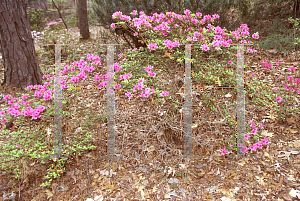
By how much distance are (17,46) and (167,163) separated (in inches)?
121

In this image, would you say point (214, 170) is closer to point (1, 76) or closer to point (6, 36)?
point (6, 36)

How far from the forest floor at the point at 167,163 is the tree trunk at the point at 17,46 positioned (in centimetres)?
114

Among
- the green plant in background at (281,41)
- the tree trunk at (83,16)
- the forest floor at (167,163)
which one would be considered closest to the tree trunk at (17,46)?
the forest floor at (167,163)

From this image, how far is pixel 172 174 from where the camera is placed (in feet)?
7.34

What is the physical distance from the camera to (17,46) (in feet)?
11.0

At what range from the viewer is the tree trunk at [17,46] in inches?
125

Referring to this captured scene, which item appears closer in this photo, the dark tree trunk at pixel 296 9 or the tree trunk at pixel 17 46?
the tree trunk at pixel 17 46

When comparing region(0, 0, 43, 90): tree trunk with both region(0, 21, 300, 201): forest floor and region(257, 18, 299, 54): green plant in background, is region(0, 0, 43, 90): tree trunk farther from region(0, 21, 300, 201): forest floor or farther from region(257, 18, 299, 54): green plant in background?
region(257, 18, 299, 54): green plant in background

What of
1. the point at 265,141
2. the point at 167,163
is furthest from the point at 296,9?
the point at 167,163

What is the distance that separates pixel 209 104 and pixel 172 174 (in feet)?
3.30

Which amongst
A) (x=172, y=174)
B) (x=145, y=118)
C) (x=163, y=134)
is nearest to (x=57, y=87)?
(x=145, y=118)

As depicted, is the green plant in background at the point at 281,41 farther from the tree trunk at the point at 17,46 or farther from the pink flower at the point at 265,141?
the tree trunk at the point at 17,46

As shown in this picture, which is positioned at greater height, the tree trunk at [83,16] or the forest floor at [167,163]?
the tree trunk at [83,16]

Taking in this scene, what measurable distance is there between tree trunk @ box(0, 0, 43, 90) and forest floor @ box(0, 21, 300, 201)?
1139 millimetres
